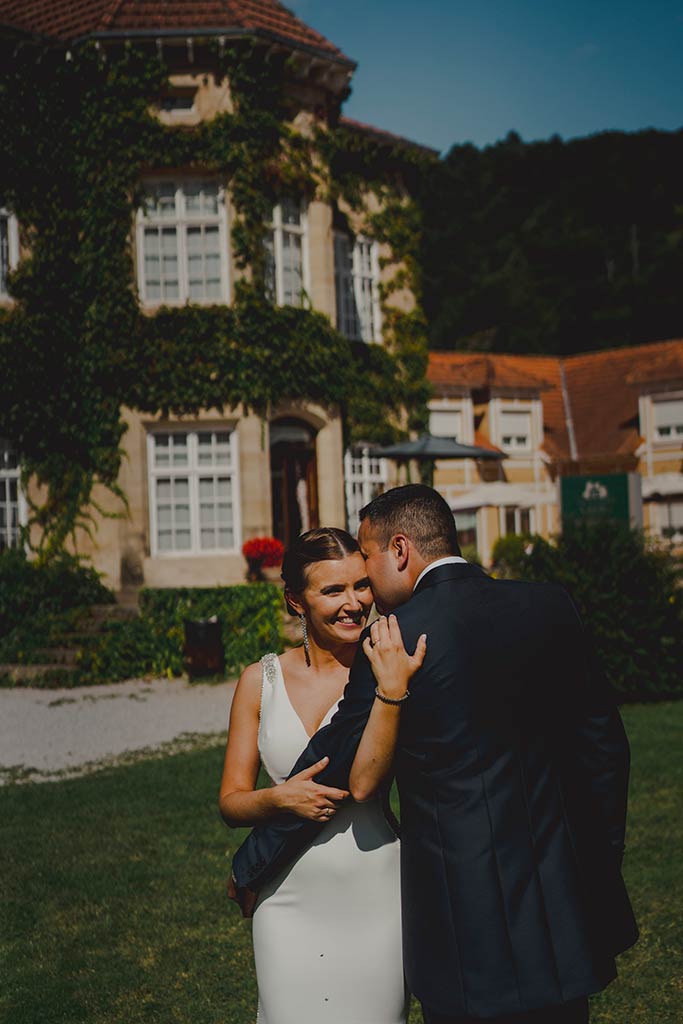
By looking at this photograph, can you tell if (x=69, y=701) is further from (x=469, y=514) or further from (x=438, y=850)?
(x=469, y=514)

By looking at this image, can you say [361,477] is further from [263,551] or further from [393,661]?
[393,661]

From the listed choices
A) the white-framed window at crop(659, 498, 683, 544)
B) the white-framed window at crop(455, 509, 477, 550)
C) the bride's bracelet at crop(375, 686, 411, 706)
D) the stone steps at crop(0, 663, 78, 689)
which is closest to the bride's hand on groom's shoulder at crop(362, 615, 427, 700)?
the bride's bracelet at crop(375, 686, 411, 706)

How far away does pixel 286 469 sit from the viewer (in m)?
18.7

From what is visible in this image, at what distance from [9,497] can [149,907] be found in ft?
42.7

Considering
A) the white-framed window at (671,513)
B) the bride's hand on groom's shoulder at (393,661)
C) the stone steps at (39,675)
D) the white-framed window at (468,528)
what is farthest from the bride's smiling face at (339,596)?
the white-framed window at (671,513)

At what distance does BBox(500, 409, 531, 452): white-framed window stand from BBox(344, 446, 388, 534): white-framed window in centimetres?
1429

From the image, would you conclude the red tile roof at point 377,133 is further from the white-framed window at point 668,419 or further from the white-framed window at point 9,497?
the white-framed window at point 668,419

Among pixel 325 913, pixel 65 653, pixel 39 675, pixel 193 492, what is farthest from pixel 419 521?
pixel 193 492

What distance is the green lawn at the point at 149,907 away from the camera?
4512 mm

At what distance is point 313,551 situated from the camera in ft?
10.5

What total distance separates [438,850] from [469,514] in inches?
1213

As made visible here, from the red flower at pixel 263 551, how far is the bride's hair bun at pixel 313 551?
43.8 ft

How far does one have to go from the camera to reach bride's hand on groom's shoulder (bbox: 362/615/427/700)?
243 cm

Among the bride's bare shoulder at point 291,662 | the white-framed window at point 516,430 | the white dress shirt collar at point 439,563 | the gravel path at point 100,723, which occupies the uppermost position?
the white-framed window at point 516,430
